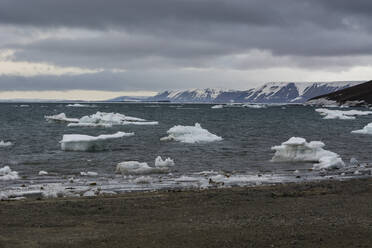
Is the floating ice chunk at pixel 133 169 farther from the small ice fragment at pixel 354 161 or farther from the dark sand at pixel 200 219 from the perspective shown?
the small ice fragment at pixel 354 161

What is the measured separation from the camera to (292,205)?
40.7 ft

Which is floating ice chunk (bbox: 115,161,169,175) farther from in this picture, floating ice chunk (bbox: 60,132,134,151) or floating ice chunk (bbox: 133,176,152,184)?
floating ice chunk (bbox: 60,132,134,151)

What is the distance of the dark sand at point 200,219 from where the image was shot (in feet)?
29.1

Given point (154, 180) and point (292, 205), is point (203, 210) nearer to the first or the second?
point (292, 205)

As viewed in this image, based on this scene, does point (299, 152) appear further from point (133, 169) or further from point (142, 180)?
point (142, 180)

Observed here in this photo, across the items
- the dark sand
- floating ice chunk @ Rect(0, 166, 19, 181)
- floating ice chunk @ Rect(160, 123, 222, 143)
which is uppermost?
the dark sand

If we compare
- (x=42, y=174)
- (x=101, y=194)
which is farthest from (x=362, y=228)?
(x=42, y=174)

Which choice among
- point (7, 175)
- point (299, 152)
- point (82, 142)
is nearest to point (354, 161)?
point (299, 152)

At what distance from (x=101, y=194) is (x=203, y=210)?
156 inches

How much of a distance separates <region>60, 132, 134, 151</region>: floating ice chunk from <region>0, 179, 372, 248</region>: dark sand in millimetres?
14678

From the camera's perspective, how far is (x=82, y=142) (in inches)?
1138

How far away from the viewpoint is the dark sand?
8859 mm

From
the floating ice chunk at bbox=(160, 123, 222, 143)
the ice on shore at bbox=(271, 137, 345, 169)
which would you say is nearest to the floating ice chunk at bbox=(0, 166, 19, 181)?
the ice on shore at bbox=(271, 137, 345, 169)

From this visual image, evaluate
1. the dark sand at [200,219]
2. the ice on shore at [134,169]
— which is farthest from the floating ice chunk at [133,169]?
the dark sand at [200,219]
